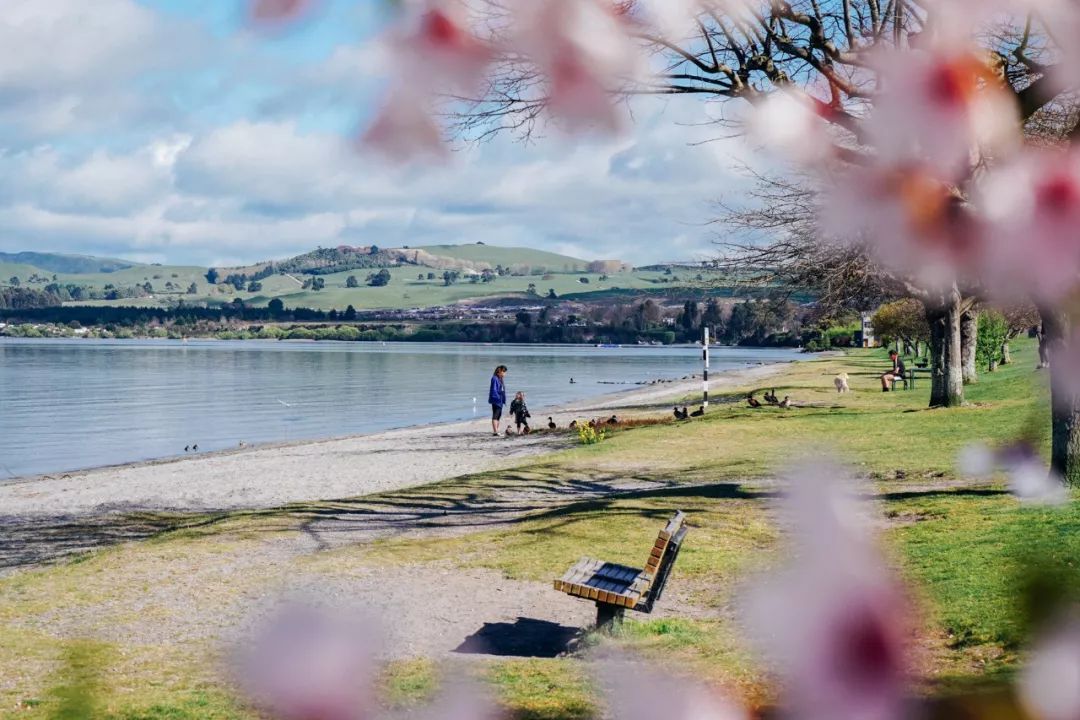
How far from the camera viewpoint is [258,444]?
3956cm

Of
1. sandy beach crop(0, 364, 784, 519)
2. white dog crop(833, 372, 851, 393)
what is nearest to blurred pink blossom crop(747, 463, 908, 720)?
sandy beach crop(0, 364, 784, 519)

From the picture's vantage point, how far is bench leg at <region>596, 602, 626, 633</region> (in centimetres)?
898

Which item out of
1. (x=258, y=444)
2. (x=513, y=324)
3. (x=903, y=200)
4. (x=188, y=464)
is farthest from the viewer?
(x=513, y=324)

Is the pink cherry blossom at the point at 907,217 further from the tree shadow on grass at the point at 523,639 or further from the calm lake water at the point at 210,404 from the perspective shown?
the calm lake water at the point at 210,404

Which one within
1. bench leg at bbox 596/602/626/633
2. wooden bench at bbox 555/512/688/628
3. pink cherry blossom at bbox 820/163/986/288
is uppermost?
pink cherry blossom at bbox 820/163/986/288

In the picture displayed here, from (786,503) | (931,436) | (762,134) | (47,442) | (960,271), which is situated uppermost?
(762,134)

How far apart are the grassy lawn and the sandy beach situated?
11.4ft

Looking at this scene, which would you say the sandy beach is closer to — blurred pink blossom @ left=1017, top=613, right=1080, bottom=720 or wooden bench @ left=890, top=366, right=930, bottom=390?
wooden bench @ left=890, top=366, right=930, bottom=390

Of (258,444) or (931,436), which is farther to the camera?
(258,444)

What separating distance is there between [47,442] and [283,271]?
142 feet

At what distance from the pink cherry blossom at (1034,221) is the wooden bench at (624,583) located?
8.14m

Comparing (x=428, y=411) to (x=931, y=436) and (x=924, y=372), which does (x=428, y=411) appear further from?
(x=931, y=436)

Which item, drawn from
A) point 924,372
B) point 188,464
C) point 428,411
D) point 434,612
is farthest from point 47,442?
point 924,372

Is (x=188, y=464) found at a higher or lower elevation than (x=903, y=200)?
lower
